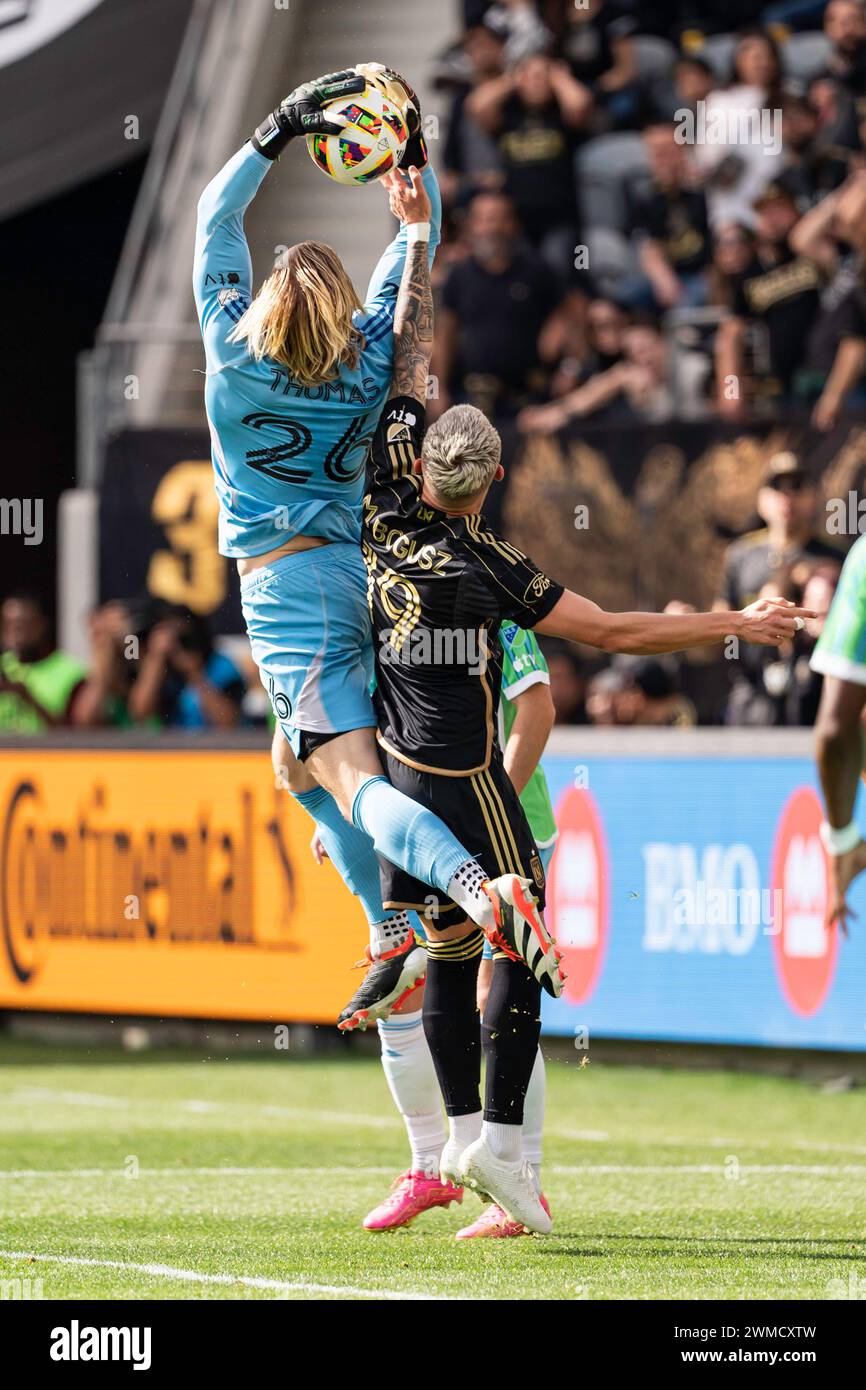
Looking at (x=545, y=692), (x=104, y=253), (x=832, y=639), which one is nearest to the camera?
(x=832, y=639)

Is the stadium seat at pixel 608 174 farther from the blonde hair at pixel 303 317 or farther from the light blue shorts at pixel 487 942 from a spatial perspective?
the blonde hair at pixel 303 317

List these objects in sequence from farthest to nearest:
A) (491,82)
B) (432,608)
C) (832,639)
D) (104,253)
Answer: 1. (104,253)
2. (491,82)
3. (432,608)
4. (832,639)

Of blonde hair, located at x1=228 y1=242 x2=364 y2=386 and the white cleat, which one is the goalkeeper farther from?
the white cleat

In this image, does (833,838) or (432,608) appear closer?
(833,838)

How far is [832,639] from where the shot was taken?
5023 mm

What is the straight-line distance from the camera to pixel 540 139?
49.5 ft

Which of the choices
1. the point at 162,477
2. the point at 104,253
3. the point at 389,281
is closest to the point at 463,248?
the point at 162,477

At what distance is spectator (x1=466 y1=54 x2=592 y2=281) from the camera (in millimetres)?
14883

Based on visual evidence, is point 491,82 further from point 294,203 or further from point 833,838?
point 833,838

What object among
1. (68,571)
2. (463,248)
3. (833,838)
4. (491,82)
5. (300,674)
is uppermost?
(491,82)

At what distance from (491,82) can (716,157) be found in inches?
72.0

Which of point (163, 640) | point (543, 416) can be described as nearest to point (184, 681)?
point (163, 640)

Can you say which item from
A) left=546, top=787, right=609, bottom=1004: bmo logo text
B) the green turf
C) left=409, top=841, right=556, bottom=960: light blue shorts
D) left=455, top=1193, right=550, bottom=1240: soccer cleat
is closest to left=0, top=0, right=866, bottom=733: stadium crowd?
left=546, top=787, right=609, bottom=1004: bmo logo text

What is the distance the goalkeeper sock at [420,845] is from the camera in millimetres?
6145
